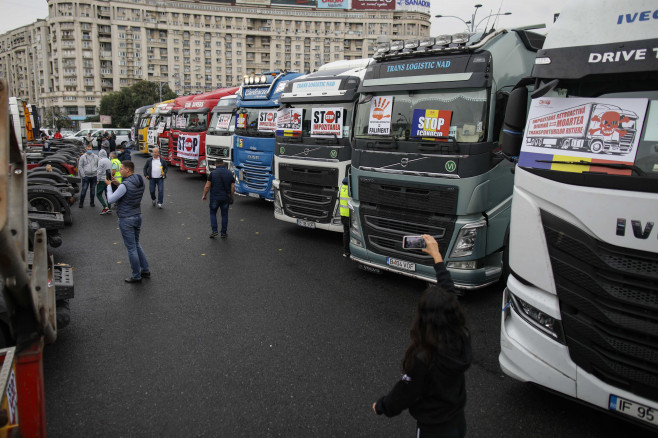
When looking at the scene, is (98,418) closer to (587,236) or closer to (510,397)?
(510,397)

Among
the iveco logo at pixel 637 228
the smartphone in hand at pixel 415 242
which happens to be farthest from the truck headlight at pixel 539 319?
the smartphone in hand at pixel 415 242

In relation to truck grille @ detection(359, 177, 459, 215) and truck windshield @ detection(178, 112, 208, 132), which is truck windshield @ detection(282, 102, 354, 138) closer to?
truck grille @ detection(359, 177, 459, 215)

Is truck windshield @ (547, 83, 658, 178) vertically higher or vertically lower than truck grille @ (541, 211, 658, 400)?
higher

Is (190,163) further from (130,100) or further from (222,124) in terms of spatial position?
(130,100)

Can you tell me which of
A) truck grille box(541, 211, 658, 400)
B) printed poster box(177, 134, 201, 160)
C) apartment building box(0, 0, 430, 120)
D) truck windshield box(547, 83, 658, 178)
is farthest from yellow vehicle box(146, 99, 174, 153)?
apartment building box(0, 0, 430, 120)

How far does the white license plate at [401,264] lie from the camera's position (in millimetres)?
6082

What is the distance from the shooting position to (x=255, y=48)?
111 m

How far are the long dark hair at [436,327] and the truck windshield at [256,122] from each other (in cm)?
1023

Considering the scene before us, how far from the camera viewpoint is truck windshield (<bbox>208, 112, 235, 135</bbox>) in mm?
15102

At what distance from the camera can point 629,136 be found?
3.14 meters

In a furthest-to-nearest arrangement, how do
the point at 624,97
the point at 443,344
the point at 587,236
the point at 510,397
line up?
1. the point at 510,397
2. the point at 624,97
3. the point at 587,236
4. the point at 443,344

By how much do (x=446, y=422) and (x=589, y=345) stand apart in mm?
1415

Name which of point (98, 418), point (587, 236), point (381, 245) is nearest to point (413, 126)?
point (381, 245)

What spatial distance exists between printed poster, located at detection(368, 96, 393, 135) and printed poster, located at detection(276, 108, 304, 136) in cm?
287
